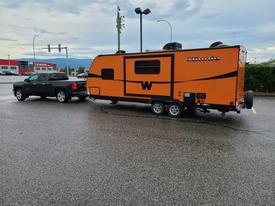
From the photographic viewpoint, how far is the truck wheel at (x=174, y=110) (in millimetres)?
8703

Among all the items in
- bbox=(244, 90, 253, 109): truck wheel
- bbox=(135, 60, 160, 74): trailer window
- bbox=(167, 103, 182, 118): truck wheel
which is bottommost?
bbox=(167, 103, 182, 118): truck wheel

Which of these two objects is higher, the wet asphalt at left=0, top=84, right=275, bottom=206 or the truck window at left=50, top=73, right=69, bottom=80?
the truck window at left=50, top=73, right=69, bottom=80

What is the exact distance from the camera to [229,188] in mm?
3359

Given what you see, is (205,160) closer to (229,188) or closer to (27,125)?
(229,188)

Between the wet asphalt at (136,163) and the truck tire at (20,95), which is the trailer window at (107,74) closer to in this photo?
the wet asphalt at (136,163)

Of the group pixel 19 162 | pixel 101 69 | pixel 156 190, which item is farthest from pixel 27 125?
pixel 156 190

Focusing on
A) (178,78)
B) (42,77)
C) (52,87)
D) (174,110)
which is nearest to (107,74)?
(178,78)

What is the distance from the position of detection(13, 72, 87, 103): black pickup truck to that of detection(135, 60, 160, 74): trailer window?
15.3 feet

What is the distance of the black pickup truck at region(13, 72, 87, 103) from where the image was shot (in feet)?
41.4

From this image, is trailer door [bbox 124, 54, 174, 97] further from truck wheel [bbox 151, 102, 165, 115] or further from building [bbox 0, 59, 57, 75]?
building [bbox 0, 59, 57, 75]

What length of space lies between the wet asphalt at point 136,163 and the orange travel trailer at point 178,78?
101cm

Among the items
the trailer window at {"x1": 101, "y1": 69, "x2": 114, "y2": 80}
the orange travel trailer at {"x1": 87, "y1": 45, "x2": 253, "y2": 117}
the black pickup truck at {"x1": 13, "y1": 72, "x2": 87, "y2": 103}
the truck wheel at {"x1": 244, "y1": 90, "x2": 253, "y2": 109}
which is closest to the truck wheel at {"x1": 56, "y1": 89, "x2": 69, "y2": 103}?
the black pickup truck at {"x1": 13, "y1": 72, "x2": 87, "y2": 103}

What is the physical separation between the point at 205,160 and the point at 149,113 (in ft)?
17.1

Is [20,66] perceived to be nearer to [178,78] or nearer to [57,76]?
[57,76]
